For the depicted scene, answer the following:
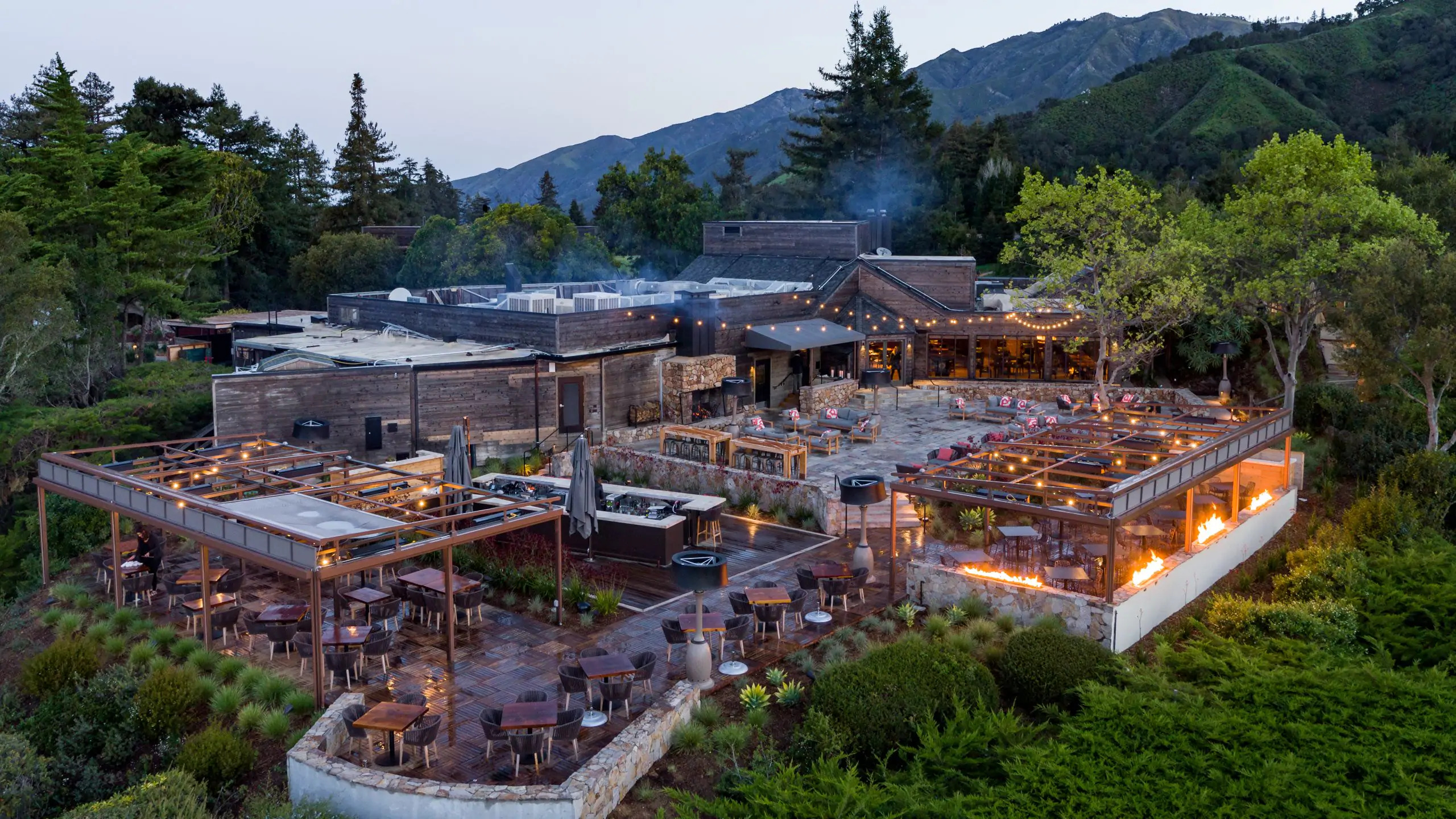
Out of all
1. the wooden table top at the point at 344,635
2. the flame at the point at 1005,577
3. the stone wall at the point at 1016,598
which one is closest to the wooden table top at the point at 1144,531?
the flame at the point at 1005,577

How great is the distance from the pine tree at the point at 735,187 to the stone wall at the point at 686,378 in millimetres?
29169

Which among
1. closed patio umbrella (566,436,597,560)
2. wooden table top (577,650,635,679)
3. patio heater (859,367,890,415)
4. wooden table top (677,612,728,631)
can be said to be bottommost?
wooden table top (577,650,635,679)

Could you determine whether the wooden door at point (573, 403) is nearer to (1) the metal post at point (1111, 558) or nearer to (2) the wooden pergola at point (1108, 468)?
(2) the wooden pergola at point (1108, 468)

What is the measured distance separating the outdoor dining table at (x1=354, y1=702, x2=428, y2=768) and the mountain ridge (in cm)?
11877

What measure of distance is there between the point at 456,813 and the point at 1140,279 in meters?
20.9

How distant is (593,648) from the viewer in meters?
12.3

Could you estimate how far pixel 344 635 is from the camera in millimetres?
12023

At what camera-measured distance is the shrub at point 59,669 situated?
41.4ft

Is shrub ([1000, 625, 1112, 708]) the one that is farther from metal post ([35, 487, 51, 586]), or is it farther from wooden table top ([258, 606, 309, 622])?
metal post ([35, 487, 51, 586])

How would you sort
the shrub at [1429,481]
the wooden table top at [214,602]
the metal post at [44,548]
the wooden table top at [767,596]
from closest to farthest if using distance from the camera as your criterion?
the wooden table top at [767,596] < the wooden table top at [214,602] < the metal post at [44,548] < the shrub at [1429,481]

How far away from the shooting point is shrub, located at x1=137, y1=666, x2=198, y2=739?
11352 mm

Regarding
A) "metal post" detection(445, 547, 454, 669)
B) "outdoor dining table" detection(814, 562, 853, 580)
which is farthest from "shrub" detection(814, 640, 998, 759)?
"metal post" detection(445, 547, 454, 669)

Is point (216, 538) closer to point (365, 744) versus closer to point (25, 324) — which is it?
point (365, 744)

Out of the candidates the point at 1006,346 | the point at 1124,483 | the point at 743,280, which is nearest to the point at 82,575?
the point at 1124,483
